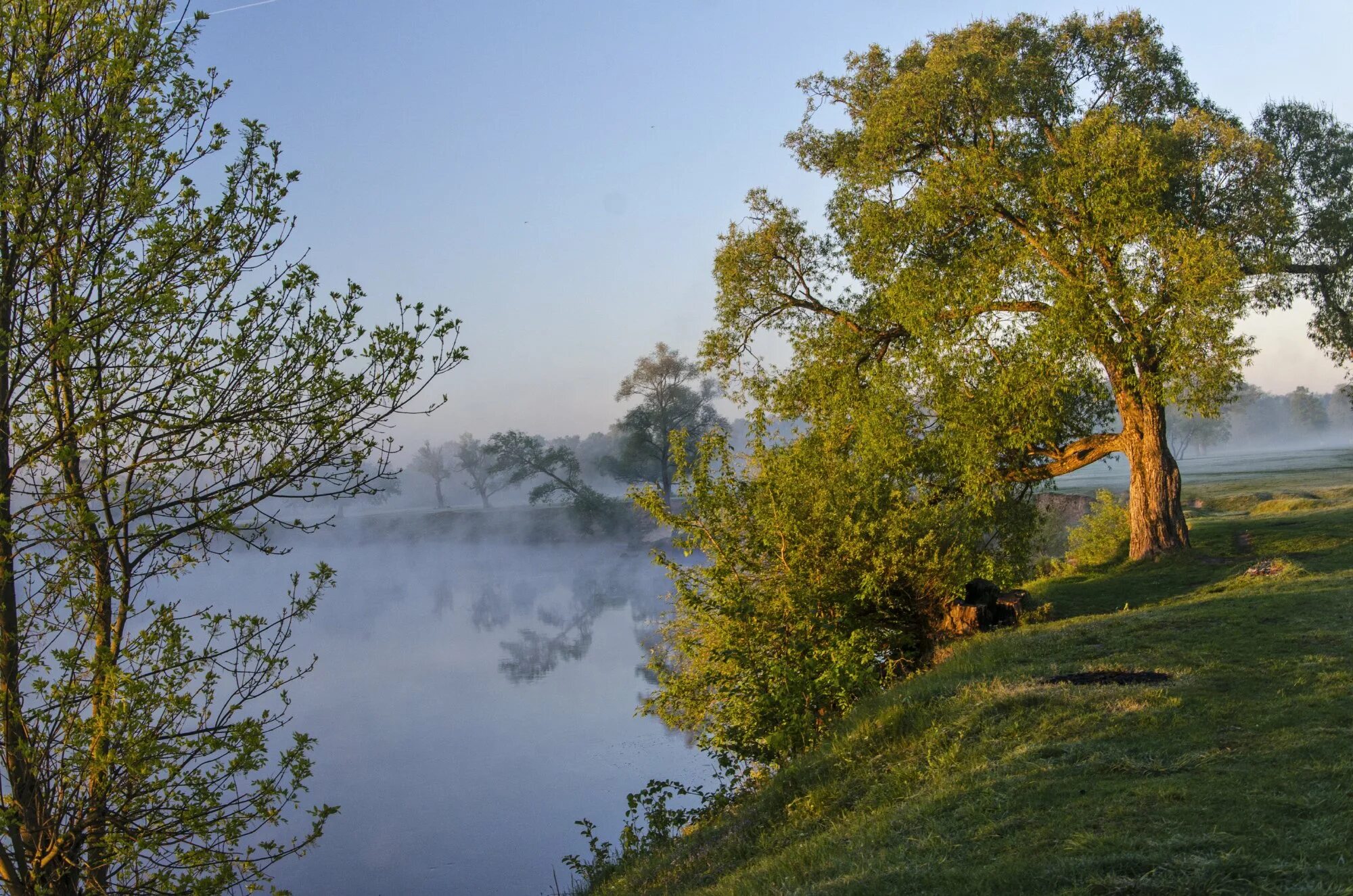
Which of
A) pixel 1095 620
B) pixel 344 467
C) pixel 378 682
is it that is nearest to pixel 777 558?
pixel 1095 620

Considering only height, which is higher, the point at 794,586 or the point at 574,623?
the point at 794,586

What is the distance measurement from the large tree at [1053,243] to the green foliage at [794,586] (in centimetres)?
390

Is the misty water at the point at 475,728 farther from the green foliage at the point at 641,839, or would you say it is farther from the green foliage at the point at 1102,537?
the green foliage at the point at 641,839

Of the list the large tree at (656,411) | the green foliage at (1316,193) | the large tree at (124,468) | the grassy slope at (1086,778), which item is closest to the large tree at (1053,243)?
the green foliage at (1316,193)

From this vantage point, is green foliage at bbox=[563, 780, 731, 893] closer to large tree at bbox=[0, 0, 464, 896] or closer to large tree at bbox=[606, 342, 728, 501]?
large tree at bbox=[0, 0, 464, 896]

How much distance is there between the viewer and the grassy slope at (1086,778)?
5309mm

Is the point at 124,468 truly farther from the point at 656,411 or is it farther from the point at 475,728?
the point at 656,411

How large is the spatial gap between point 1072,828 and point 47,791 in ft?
25.4

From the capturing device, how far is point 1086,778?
6.88 metres

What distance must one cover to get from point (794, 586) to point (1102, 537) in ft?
49.2

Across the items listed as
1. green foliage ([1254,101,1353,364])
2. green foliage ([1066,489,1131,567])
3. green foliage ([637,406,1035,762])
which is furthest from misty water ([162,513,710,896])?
green foliage ([1254,101,1353,364])

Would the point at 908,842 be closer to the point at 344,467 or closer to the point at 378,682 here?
the point at 344,467

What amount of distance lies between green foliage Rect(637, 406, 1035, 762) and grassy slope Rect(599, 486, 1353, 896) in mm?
1498

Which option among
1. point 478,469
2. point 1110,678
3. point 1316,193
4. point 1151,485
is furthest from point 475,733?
point 478,469
